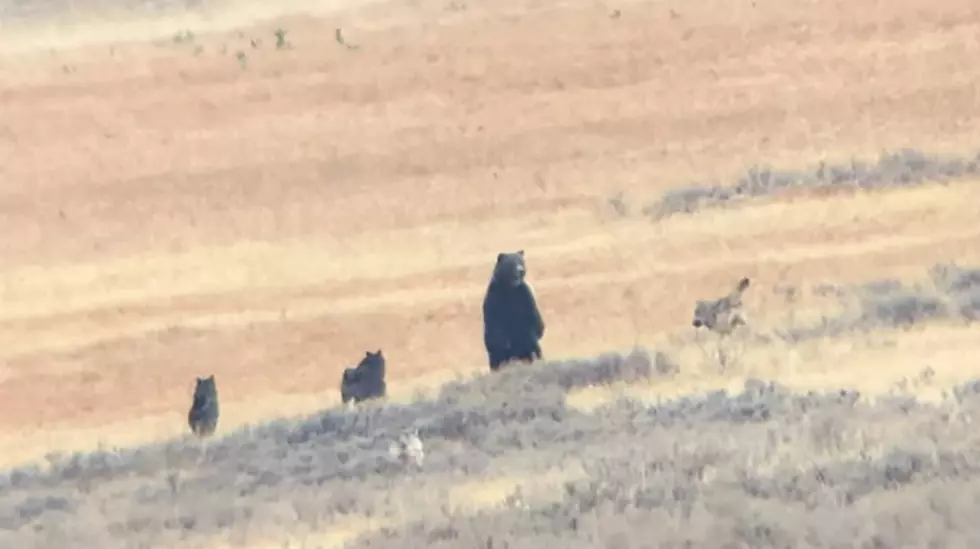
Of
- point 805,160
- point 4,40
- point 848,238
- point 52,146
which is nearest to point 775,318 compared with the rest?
point 848,238

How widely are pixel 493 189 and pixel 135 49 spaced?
2187 millimetres

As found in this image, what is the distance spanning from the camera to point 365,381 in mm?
5539

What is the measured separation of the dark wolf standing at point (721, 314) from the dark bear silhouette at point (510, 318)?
2.07 ft

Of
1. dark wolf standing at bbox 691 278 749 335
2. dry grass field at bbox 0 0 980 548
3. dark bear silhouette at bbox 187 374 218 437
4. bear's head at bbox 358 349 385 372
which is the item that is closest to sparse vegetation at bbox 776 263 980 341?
dry grass field at bbox 0 0 980 548

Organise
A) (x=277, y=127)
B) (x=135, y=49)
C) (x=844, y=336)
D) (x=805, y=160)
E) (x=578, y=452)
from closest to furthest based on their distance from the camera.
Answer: (x=578, y=452)
(x=844, y=336)
(x=805, y=160)
(x=277, y=127)
(x=135, y=49)

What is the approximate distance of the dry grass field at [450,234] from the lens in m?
4.49

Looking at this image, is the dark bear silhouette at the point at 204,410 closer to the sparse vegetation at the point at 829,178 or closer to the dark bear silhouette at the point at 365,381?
the dark bear silhouette at the point at 365,381

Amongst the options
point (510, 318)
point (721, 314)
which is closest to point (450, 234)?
point (510, 318)

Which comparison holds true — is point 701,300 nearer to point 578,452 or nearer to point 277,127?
point 578,452

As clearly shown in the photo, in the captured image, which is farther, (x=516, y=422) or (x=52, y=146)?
(x=52, y=146)

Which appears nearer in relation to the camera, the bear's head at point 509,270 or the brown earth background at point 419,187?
the bear's head at point 509,270

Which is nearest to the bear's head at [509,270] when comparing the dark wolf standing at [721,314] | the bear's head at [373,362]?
the bear's head at [373,362]

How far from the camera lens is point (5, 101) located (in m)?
7.14

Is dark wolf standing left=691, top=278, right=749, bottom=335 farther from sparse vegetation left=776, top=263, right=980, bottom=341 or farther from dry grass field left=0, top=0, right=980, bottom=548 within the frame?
sparse vegetation left=776, top=263, right=980, bottom=341
